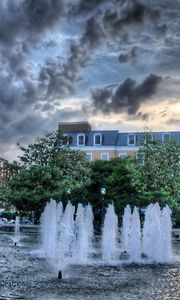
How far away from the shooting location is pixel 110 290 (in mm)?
13055

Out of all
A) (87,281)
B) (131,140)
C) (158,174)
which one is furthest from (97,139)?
(87,281)

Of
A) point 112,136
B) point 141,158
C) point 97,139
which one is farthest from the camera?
point 112,136

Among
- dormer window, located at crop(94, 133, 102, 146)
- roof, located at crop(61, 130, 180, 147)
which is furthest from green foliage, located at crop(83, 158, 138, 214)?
dormer window, located at crop(94, 133, 102, 146)

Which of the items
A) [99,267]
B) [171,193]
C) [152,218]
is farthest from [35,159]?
[99,267]

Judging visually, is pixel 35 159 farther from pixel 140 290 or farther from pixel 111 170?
pixel 140 290

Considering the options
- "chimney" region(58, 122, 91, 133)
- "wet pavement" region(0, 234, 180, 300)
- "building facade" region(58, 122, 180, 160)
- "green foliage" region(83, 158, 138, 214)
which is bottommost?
"wet pavement" region(0, 234, 180, 300)

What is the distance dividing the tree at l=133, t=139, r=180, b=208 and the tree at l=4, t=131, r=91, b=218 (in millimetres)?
4785

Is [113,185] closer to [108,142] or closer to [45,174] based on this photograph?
[45,174]

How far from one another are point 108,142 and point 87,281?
55.9 m

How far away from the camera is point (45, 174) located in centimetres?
4166

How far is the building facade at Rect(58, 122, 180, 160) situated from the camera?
69.4 metres

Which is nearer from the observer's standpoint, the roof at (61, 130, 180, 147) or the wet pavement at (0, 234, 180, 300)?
the wet pavement at (0, 234, 180, 300)

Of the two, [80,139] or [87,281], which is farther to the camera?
[80,139]

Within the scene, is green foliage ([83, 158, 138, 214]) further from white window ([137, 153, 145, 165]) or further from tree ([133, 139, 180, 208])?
tree ([133, 139, 180, 208])
